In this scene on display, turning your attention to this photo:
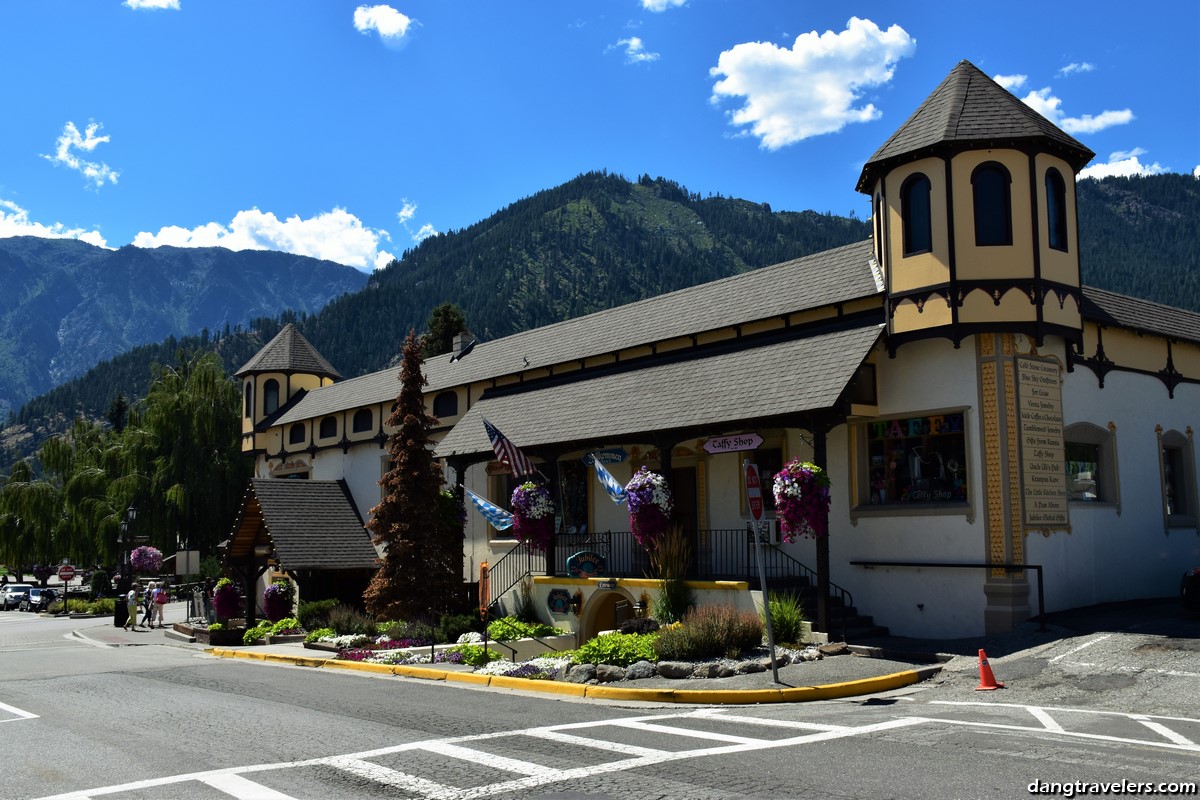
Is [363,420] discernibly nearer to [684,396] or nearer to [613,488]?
[684,396]

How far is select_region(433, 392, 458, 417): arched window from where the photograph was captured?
3219 cm

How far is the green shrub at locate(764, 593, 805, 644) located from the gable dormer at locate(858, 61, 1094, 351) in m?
5.52

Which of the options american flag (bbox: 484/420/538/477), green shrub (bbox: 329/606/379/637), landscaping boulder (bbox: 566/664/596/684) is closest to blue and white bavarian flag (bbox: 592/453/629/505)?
american flag (bbox: 484/420/538/477)

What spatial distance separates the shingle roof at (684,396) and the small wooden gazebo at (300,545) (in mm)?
5809

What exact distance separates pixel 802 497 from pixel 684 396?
512cm

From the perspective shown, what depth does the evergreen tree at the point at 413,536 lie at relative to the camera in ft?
78.3

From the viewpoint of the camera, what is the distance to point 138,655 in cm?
2464

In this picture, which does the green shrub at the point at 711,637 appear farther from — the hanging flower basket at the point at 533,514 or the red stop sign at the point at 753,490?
the hanging flower basket at the point at 533,514

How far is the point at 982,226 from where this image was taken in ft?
58.6

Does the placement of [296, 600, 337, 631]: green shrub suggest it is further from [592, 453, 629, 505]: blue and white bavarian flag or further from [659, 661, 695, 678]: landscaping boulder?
[659, 661, 695, 678]: landscaping boulder

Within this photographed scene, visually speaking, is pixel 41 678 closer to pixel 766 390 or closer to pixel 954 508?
pixel 766 390

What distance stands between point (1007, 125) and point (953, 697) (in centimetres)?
1083

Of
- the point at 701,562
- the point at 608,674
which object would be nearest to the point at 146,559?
the point at 701,562

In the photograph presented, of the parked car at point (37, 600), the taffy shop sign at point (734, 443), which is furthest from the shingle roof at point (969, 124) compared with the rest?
the parked car at point (37, 600)
